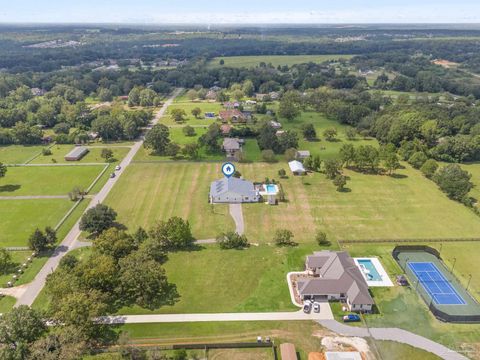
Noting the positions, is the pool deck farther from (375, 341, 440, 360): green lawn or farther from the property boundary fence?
(375, 341, 440, 360): green lawn

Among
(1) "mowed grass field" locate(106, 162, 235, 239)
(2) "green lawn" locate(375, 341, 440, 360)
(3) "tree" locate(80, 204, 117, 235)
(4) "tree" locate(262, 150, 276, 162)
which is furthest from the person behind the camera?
(4) "tree" locate(262, 150, 276, 162)

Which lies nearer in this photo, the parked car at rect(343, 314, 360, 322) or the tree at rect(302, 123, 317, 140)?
the parked car at rect(343, 314, 360, 322)

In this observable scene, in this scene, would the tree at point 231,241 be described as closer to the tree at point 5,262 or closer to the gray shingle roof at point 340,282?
the gray shingle roof at point 340,282

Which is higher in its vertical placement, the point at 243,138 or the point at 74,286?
the point at 74,286

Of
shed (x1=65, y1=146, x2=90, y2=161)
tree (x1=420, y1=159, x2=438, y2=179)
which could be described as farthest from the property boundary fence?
shed (x1=65, y1=146, x2=90, y2=161)

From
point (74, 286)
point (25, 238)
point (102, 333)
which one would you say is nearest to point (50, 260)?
point (25, 238)

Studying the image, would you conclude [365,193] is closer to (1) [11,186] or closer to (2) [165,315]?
(2) [165,315]
